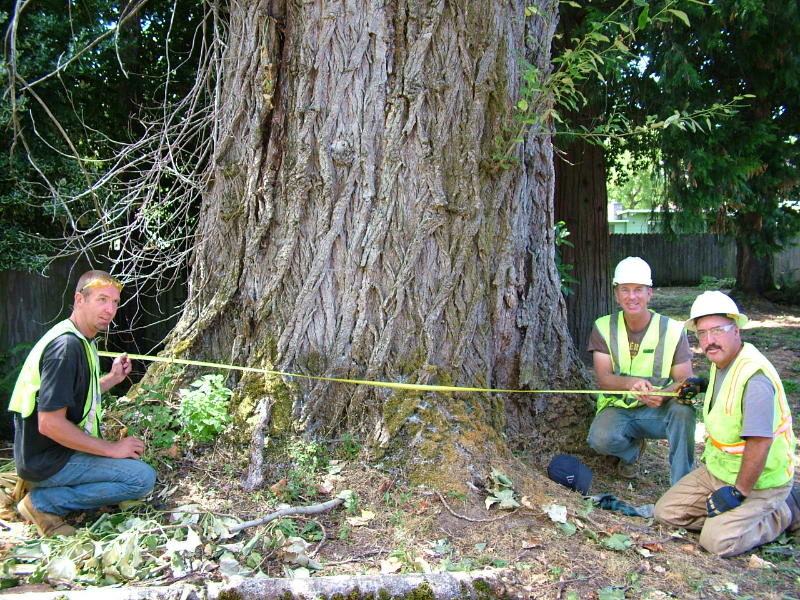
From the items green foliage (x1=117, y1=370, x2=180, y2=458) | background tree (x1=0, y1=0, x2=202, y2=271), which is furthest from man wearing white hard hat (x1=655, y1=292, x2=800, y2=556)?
background tree (x1=0, y1=0, x2=202, y2=271)

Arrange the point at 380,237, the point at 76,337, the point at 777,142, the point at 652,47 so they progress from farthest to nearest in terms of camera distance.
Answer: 1. the point at 777,142
2. the point at 652,47
3. the point at 380,237
4. the point at 76,337

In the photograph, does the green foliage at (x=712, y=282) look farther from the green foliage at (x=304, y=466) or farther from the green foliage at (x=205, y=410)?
the green foliage at (x=205, y=410)

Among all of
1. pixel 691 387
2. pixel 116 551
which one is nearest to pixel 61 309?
pixel 116 551

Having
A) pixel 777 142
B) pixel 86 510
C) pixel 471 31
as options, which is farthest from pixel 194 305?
pixel 777 142

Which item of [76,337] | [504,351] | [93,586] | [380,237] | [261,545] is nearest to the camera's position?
[93,586]

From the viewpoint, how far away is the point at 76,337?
3656mm

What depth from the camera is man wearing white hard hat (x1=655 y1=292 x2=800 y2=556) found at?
361 cm

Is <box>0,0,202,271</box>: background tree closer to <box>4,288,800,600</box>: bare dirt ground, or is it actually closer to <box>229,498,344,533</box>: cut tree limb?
<box>4,288,800,600</box>: bare dirt ground

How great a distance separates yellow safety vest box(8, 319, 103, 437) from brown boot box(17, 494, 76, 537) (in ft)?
1.54

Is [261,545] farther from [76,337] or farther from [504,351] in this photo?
[504,351]

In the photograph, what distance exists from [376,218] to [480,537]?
6.17ft

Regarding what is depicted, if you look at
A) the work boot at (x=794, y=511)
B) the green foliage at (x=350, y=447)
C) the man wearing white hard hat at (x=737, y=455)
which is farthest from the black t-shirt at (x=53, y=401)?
the work boot at (x=794, y=511)

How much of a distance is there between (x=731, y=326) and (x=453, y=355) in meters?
1.59

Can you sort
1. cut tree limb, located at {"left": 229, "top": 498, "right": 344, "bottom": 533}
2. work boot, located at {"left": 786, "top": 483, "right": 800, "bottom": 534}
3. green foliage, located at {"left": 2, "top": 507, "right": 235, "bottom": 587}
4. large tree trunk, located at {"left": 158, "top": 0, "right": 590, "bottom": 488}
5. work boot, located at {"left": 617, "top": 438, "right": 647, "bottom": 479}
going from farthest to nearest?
work boot, located at {"left": 617, "top": 438, "right": 647, "bottom": 479} < large tree trunk, located at {"left": 158, "top": 0, "right": 590, "bottom": 488} < work boot, located at {"left": 786, "top": 483, "right": 800, "bottom": 534} < cut tree limb, located at {"left": 229, "top": 498, "right": 344, "bottom": 533} < green foliage, located at {"left": 2, "top": 507, "right": 235, "bottom": 587}
